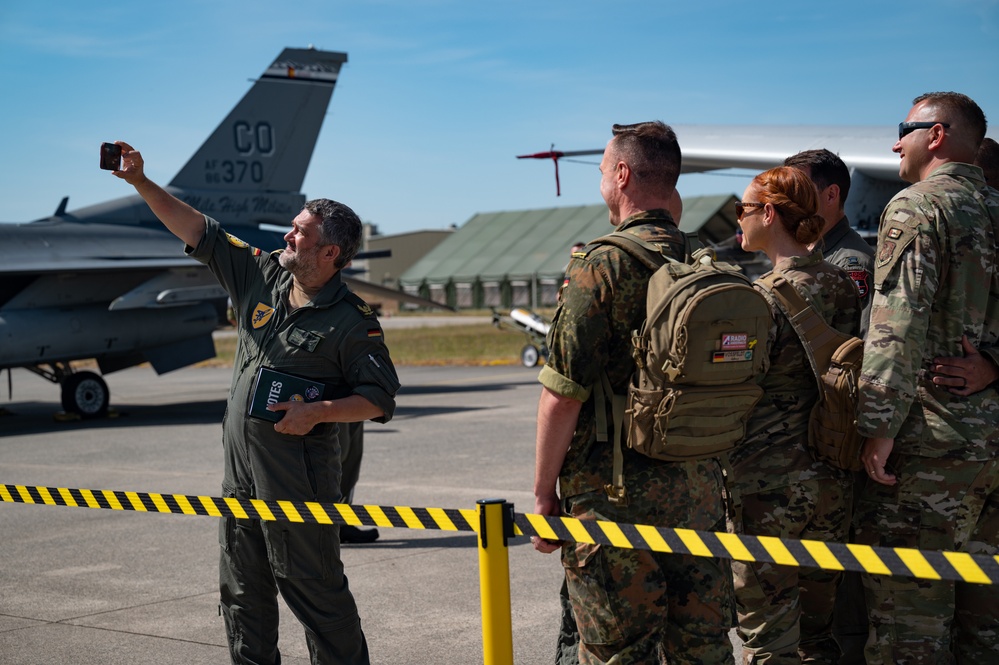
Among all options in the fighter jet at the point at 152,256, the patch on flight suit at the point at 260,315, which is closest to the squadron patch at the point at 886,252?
the patch on flight suit at the point at 260,315

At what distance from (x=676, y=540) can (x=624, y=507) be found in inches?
10.4

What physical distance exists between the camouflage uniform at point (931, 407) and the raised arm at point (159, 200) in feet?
8.43

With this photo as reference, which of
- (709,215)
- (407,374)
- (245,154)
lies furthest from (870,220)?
(709,215)

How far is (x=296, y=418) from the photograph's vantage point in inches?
149

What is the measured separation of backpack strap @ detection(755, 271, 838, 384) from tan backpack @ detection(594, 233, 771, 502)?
534mm

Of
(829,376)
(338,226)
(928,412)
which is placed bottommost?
Answer: (928,412)

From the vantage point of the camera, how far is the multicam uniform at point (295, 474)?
383 cm

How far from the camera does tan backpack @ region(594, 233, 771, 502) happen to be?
2844 millimetres

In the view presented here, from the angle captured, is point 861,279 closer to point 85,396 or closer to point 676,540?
point 676,540

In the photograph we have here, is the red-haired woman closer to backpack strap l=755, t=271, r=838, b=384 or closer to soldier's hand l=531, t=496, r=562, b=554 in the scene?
backpack strap l=755, t=271, r=838, b=384

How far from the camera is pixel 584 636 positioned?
303cm

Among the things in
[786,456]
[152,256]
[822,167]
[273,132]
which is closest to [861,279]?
[822,167]

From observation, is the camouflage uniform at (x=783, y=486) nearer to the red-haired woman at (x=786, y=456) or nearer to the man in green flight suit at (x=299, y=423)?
the red-haired woman at (x=786, y=456)

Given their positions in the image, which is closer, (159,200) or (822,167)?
(159,200)
